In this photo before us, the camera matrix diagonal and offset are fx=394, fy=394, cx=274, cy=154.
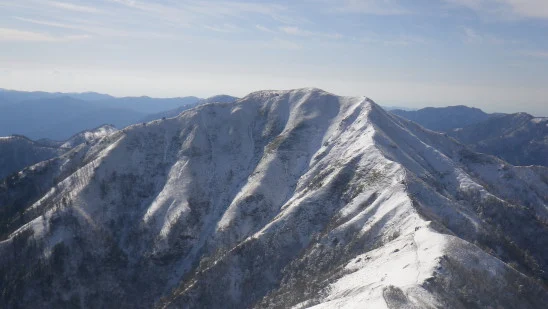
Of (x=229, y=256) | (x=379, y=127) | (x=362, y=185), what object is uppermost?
(x=379, y=127)

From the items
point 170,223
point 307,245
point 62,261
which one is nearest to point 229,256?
point 307,245

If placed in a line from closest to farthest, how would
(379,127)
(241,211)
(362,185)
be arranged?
(362,185), (241,211), (379,127)

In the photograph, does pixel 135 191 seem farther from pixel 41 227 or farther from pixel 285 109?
pixel 285 109

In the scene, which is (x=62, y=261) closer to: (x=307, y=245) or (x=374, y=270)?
(x=307, y=245)

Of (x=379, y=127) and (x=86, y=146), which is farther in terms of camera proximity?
(x=86, y=146)

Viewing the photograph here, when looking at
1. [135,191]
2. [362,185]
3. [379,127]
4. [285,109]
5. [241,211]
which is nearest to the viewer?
[362,185]

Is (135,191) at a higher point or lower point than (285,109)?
lower
